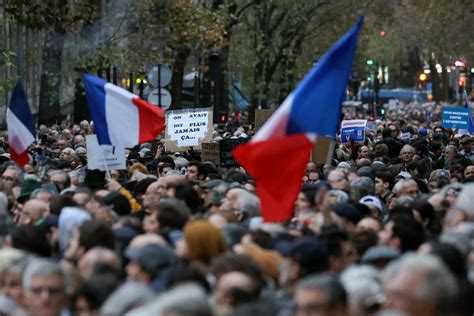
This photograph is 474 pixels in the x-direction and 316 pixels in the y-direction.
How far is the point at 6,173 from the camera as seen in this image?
1758 cm

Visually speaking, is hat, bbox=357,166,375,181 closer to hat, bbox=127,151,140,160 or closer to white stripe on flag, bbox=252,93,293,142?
hat, bbox=127,151,140,160

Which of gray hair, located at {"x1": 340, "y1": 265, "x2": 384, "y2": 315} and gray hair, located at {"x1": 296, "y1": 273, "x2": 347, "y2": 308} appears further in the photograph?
gray hair, located at {"x1": 340, "y1": 265, "x2": 384, "y2": 315}

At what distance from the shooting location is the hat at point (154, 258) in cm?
1000

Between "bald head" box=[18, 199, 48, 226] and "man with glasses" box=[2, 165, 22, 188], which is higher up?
"bald head" box=[18, 199, 48, 226]

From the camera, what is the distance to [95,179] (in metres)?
18.7

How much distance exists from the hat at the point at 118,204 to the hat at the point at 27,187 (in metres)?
1.81

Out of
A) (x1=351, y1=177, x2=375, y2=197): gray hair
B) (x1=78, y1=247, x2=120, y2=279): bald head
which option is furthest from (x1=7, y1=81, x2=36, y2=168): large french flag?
(x1=78, y1=247, x2=120, y2=279): bald head

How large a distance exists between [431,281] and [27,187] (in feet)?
29.4

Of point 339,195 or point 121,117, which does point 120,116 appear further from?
point 339,195

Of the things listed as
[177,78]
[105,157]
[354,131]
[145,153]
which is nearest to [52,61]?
[177,78]

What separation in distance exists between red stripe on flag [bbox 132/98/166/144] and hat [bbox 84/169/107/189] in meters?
0.94

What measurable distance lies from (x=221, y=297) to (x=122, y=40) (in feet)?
108

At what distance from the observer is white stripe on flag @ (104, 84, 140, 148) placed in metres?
17.4

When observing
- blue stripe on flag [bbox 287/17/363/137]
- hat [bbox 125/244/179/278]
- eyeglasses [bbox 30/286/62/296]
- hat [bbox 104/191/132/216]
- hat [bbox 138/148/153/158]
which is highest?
blue stripe on flag [bbox 287/17/363/137]
